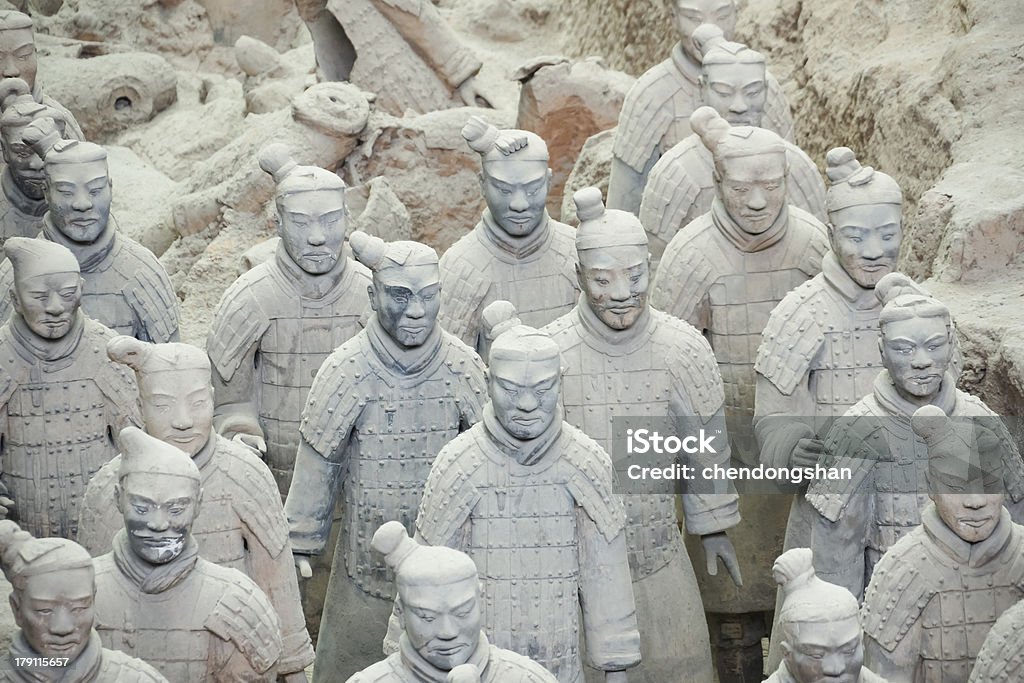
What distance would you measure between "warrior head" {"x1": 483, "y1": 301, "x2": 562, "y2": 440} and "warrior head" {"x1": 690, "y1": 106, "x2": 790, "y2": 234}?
164cm

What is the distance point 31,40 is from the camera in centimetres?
963

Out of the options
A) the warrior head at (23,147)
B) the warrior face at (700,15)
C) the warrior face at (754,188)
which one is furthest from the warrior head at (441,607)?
the warrior face at (700,15)

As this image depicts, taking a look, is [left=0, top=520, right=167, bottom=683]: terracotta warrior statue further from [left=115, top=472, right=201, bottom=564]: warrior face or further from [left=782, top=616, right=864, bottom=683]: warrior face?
[left=782, top=616, right=864, bottom=683]: warrior face

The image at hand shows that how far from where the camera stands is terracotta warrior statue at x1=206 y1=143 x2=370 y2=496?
7492 mm

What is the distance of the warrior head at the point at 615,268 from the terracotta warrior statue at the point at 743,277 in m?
0.75

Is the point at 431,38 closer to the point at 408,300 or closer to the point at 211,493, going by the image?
the point at 408,300

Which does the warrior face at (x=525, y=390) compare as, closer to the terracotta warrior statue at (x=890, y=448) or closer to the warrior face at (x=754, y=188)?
the terracotta warrior statue at (x=890, y=448)

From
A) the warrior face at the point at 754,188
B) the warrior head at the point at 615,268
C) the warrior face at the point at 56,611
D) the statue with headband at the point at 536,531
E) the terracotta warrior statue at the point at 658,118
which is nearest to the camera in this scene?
the warrior face at the point at 56,611

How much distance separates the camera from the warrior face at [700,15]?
9086 mm

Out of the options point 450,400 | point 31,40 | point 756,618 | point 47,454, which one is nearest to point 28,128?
point 31,40

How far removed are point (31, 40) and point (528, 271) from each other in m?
3.11

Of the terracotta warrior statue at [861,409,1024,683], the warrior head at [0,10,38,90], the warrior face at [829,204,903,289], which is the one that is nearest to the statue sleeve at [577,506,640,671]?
the terracotta warrior statue at [861,409,1024,683]

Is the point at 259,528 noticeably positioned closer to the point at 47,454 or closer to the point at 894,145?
the point at 47,454

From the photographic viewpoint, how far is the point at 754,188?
297 inches
